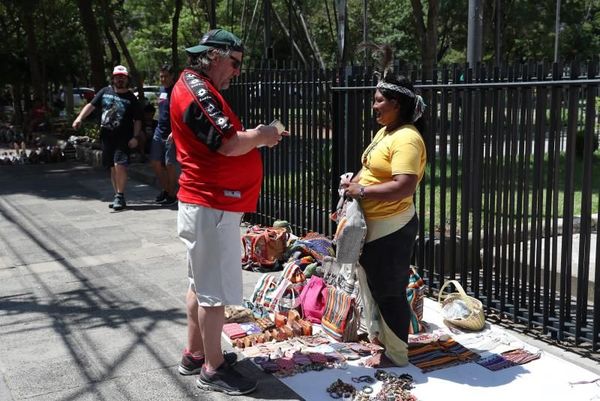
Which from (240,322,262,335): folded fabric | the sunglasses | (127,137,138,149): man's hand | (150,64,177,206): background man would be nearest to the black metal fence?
(240,322,262,335): folded fabric

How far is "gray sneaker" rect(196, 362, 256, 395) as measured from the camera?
381cm

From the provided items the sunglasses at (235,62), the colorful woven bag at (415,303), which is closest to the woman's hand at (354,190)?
the sunglasses at (235,62)

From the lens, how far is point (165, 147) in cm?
927

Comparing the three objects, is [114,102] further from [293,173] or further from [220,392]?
[220,392]

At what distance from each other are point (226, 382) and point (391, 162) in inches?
60.4

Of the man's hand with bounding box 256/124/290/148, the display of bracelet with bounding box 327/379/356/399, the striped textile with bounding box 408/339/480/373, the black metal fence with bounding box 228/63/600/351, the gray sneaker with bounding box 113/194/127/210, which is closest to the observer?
the man's hand with bounding box 256/124/290/148

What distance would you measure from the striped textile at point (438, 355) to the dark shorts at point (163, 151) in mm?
5437

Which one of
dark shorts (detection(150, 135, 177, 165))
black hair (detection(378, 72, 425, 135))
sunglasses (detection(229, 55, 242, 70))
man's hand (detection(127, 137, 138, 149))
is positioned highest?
sunglasses (detection(229, 55, 242, 70))

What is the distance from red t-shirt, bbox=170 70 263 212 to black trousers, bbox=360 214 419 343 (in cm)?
80

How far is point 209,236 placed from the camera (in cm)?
368

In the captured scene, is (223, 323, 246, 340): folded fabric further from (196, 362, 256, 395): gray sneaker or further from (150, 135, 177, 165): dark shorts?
(150, 135, 177, 165): dark shorts

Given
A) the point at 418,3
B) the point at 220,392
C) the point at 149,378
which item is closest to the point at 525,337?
the point at 220,392

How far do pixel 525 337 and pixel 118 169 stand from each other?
19.7 feet

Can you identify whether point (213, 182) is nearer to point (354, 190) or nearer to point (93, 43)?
point (354, 190)
